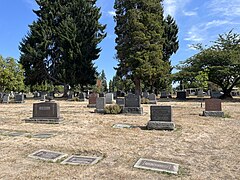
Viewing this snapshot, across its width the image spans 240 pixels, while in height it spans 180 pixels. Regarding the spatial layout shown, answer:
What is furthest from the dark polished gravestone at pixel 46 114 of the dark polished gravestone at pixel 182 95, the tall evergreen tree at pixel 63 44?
the tall evergreen tree at pixel 63 44

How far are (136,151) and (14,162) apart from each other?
2.55 meters

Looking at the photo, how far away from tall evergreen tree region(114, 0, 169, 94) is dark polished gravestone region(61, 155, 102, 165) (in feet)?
84.7

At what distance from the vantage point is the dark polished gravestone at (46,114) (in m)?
9.70

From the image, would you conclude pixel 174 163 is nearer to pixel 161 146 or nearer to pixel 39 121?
pixel 161 146

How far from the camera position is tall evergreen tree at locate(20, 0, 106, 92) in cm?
3609

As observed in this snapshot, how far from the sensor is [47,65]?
3791cm

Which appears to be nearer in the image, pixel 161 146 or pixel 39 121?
pixel 161 146

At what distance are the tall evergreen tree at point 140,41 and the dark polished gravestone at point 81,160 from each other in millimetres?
25818

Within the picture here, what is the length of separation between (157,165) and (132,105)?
933 cm

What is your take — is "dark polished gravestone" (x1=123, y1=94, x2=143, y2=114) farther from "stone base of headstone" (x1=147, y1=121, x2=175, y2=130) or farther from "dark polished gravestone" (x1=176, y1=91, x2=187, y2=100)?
"dark polished gravestone" (x1=176, y1=91, x2=187, y2=100)

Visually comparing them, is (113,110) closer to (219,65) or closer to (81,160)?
(81,160)

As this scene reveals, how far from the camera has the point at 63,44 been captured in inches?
1438

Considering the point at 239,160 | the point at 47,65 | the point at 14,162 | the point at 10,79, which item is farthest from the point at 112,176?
the point at 47,65

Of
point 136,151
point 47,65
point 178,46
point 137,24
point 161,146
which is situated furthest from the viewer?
point 178,46
